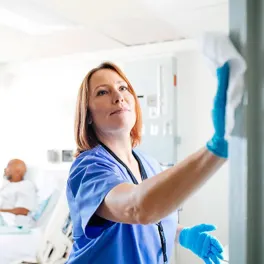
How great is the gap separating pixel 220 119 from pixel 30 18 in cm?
200

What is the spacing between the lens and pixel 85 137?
1.34 metres

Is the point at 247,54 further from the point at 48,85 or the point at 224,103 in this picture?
the point at 48,85

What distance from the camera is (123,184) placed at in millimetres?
942

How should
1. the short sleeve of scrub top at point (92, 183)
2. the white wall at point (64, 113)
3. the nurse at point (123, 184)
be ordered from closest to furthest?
the nurse at point (123, 184)
the short sleeve of scrub top at point (92, 183)
the white wall at point (64, 113)

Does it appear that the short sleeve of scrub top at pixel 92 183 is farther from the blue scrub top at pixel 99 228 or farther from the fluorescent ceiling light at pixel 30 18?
the fluorescent ceiling light at pixel 30 18

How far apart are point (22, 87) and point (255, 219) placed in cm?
340

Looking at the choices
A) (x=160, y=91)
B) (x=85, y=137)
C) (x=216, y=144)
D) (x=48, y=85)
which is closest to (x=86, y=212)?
(x=85, y=137)

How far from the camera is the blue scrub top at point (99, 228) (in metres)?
1.04

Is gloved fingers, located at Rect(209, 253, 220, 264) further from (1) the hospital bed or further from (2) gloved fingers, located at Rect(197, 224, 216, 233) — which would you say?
Result: (1) the hospital bed

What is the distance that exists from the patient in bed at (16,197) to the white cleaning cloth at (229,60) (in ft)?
8.57

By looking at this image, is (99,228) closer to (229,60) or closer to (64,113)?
(229,60)

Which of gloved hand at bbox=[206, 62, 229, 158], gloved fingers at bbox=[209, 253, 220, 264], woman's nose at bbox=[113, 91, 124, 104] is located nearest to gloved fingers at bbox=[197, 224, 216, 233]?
gloved fingers at bbox=[209, 253, 220, 264]

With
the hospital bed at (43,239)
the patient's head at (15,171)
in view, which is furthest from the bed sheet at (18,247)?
the patient's head at (15,171)

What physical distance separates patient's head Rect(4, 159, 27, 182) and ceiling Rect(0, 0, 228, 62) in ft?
3.05
